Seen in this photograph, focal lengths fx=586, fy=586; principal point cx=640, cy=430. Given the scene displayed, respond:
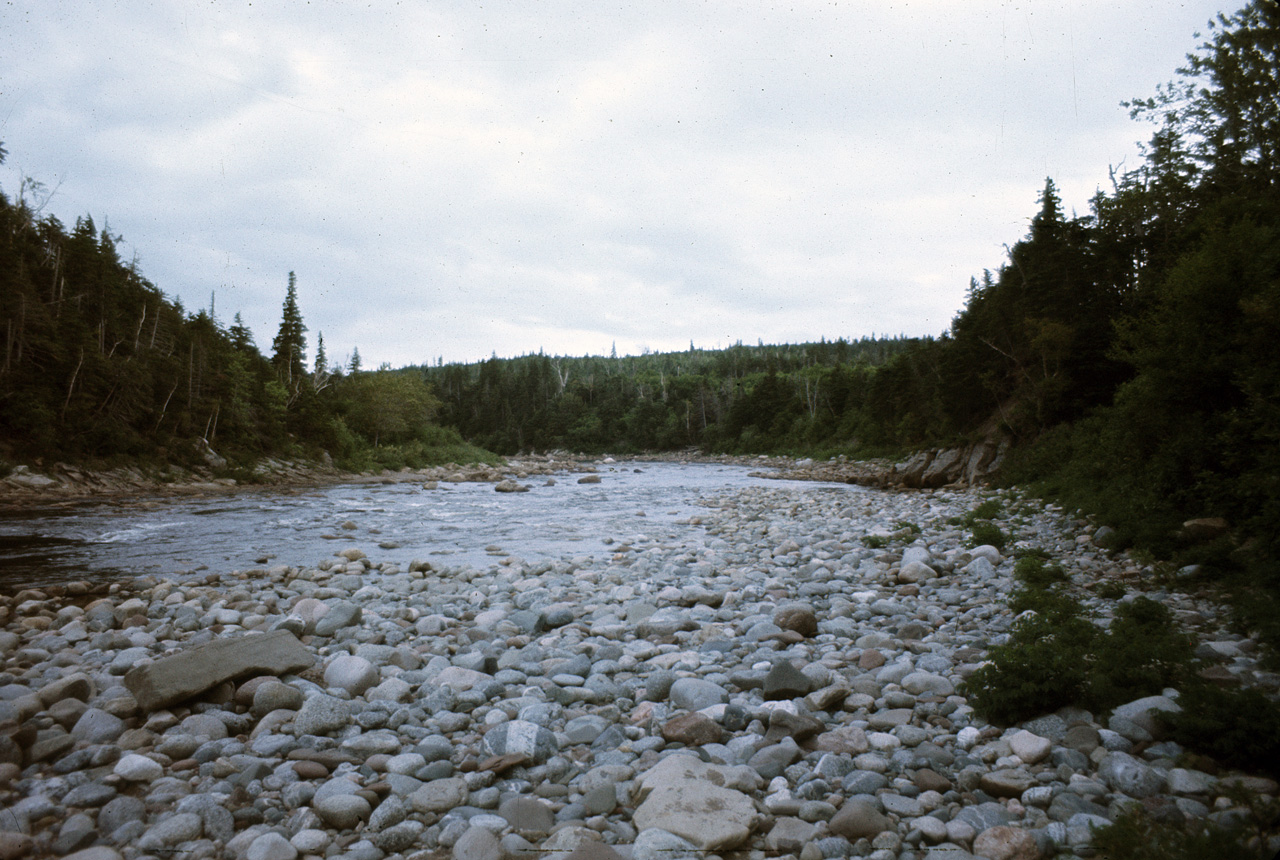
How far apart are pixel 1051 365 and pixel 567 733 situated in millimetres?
21650

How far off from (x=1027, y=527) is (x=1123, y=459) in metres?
1.89

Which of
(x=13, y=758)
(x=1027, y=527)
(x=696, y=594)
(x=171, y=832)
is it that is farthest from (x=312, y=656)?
(x=1027, y=527)

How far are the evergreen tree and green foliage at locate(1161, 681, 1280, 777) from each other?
152 feet

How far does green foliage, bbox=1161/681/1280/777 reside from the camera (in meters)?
2.68

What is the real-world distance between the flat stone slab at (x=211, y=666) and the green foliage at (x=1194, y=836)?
5.15 m

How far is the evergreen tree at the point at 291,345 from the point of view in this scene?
4303 cm

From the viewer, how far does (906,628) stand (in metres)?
5.42

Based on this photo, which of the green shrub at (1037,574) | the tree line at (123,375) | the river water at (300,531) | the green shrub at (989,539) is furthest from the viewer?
the tree line at (123,375)

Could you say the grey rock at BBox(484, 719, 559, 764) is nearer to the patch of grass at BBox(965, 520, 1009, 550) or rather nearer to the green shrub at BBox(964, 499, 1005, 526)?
the patch of grass at BBox(965, 520, 1009, 550)

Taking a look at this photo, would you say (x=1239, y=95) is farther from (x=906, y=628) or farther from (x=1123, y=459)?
(x=906, y=628)

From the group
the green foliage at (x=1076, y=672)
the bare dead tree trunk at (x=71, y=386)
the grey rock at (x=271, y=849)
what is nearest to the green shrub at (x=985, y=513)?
the green foliage at (x=1076, y=672)

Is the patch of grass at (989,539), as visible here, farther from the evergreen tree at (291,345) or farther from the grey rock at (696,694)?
the evergreen tree at (291,345)

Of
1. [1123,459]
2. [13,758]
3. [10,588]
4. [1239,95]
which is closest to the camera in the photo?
[13,758]

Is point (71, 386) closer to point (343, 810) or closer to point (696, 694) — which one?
point (343, 810)
